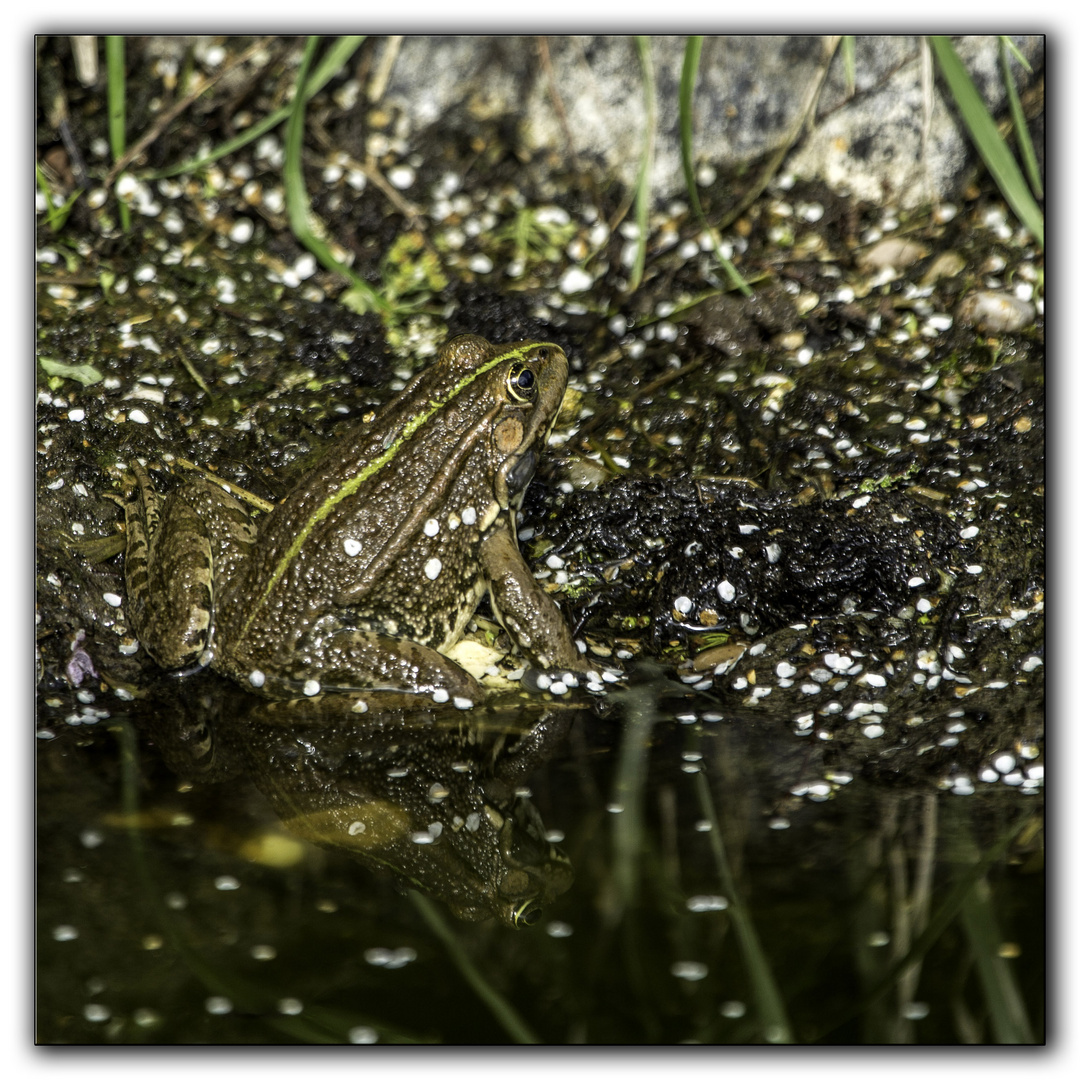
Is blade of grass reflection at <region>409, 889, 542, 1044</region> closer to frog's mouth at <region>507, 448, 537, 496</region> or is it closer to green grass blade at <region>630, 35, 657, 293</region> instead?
frog's mouth at <region>507, 448, 537, 496</region>

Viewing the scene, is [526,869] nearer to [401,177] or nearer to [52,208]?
[401,177]

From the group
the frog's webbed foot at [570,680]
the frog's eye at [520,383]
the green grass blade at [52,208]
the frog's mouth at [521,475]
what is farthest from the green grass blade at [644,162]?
the green grass blade at [52,208]

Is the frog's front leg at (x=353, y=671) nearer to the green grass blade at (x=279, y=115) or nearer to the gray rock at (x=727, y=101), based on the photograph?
the green grass blade at (x=279, y=115)

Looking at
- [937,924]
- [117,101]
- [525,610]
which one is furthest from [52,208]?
[937,924]

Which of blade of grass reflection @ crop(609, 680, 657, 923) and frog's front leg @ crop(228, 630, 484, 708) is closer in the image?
blade of grass reflection @ crop(609, 680, 657, 923)

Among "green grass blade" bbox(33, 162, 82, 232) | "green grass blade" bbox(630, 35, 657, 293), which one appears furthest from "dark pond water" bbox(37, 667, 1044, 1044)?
"green grass blade" bbox(33, 162, 82, 232)

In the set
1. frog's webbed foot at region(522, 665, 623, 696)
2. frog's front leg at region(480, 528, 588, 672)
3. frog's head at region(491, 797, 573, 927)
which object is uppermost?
frog's front leg at region(480, 528, 588, 672)

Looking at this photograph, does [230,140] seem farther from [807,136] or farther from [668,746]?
[668,746]
